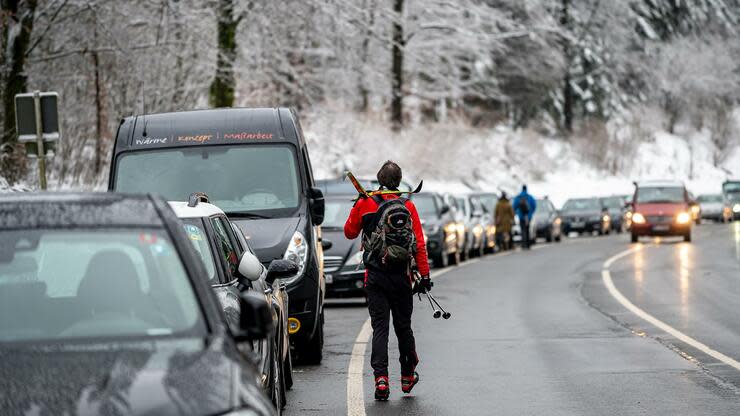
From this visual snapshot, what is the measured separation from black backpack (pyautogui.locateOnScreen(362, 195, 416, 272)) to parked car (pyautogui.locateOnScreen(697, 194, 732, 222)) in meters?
62.2

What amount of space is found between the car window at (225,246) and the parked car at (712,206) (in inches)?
2493

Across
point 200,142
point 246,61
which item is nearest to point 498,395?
point 200,142

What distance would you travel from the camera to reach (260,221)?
13.5 metres

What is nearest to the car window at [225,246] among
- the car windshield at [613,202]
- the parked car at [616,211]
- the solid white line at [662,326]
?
the solid white line at [662,326]

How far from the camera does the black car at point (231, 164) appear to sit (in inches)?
538

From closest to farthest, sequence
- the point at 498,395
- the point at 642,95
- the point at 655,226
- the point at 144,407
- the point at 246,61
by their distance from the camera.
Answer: the point at 144,407
the point at 498,395
the point at 246,61
the point at 655,226
the point at 642,95

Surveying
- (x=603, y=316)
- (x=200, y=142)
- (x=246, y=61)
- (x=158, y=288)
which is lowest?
(x=603, y=316)

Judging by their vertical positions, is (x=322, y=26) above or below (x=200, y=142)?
above

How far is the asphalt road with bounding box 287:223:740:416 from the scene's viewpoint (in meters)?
10.4

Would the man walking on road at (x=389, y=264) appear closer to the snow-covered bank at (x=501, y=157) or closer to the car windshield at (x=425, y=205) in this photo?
the car windshield at (x=425, y=205)

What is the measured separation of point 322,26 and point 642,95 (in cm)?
6572

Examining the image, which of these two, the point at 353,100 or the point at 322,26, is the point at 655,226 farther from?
the point at 353,100

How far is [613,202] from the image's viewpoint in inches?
2372

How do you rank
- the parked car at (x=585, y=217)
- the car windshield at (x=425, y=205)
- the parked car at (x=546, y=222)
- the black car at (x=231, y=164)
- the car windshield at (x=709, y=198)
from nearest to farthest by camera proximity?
the black car at (x=231, y=164)
the car windshield at (x=425, y=205)
the parked car at (x=546, y=222)
the parked car at (x=585, y=217)
the car windshield at (x=709, y=198)
